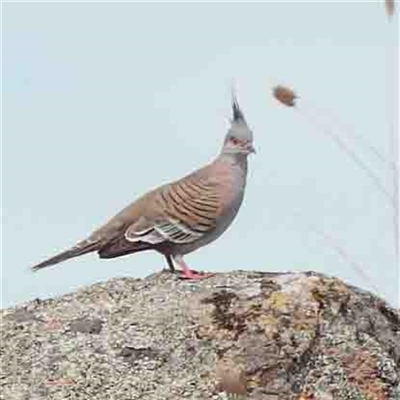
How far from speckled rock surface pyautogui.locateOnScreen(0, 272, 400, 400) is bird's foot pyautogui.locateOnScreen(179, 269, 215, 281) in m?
0.43

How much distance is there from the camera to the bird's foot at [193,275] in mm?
5264

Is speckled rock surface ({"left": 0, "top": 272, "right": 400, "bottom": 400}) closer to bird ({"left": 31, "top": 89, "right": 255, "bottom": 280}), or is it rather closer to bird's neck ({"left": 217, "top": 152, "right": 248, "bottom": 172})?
bird ({"left": 31, "top": 89, "right": 255, "bottom": 280})

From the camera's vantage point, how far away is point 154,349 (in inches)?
174

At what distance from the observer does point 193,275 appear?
540cm

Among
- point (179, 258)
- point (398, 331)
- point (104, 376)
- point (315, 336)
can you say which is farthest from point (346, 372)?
point (179, 258)

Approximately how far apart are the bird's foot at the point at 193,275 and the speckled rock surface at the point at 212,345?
16.9 inches

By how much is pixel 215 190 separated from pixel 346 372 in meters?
2.22

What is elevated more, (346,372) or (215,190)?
(215,190)

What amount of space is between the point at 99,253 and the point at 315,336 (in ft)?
7.04

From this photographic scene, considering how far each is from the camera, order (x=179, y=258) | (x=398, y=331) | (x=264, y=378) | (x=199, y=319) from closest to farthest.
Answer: (x=264, y=378), (x=199, y=319), (x=398, y=331), (x=179, y=258)

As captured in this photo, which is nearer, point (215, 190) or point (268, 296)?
point (268, 296)

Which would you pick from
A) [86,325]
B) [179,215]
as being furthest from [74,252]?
[86,325]

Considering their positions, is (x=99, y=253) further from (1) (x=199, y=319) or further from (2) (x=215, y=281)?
(1) (x=199, y=319)

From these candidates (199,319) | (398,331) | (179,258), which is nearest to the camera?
(199,319)
